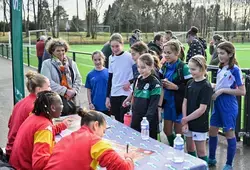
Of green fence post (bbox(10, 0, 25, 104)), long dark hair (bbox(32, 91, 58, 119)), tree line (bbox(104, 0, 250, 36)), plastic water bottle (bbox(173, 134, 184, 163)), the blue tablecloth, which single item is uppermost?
tree line (bbox(104, 0, 250, 36))

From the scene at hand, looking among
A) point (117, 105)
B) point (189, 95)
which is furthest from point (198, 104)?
point (117, 105)

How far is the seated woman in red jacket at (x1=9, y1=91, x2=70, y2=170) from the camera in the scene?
9.62ft

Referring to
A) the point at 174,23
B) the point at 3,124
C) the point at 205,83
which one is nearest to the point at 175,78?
the point at 205,83

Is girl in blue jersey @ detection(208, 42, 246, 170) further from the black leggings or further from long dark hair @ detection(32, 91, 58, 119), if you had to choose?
long dark hair @ detection(32, 91, 58, 119)

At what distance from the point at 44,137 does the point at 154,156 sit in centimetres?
93

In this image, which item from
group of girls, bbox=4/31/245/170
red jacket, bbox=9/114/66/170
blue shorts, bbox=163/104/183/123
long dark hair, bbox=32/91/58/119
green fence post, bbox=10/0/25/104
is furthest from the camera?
blue shorts, bbox=163/104/183/123

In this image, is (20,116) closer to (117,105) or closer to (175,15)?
(117,105)

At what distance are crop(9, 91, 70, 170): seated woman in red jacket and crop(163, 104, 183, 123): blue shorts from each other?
1.95 metres

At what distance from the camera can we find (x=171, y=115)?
15.7 ft

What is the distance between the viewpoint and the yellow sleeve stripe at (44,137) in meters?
2.94

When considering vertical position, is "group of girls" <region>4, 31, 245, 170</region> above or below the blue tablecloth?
above

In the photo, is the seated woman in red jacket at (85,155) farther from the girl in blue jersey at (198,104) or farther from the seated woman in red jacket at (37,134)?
the girl in blue jersey at (198,104)

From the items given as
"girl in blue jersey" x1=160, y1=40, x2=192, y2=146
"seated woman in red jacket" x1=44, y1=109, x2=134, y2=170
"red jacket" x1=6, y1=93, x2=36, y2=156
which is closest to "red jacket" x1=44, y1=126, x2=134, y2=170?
"seated woman in red jacket" x1=44, y1=109, x2=134, y2=170

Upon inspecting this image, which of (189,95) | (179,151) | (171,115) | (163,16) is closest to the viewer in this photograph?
(179,151)
